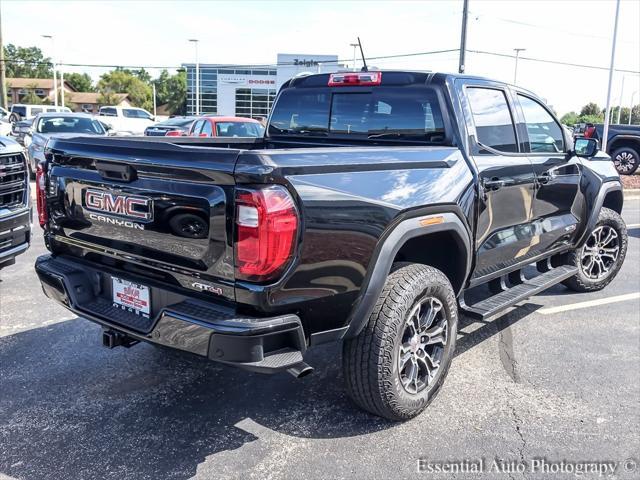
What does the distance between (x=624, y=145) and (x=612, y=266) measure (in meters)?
13.1

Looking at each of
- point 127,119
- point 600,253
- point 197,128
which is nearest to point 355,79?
point 600,253

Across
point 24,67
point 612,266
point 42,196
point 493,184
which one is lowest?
point 612,266

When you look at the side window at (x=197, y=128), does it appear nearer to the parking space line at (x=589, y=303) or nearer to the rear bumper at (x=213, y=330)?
the parking space line at (x=589, y=303)

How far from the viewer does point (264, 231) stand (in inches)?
97.4

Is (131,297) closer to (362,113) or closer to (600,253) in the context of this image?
(362,113)

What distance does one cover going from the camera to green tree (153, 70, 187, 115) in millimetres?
93000

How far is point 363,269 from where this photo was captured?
2.89 meters

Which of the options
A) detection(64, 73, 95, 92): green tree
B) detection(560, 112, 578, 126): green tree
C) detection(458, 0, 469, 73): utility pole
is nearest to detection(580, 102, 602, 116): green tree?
detection(560, 112, 578, 126): green tree

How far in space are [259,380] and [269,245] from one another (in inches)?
63.9

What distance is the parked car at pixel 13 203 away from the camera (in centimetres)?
489

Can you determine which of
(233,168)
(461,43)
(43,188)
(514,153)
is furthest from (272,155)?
(461,43)

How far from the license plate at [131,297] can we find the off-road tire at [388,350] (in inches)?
41.7

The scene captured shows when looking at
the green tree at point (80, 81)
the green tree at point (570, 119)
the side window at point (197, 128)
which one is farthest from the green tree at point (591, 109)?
the green tree at point (80, 81)

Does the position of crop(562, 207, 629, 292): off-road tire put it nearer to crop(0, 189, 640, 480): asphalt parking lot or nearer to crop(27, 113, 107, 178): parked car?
crop(0, 189, 640, 480): asphalt parking lot
